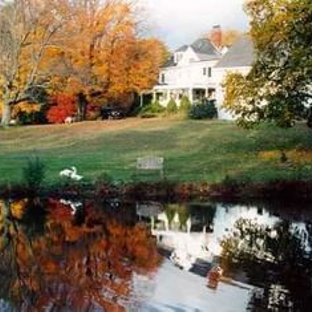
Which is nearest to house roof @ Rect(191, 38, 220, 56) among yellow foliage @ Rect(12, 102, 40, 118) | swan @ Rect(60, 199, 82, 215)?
yellow foliage @ Rect(12, 102, 40, 118)

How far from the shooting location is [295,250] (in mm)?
15977

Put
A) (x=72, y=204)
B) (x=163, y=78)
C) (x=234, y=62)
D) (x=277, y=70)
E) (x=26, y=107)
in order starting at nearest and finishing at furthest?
(x=72, y=204) < (x=277, y=70) < (x=26, y=107) < (x=234, y=62) < (x=163, y=78)

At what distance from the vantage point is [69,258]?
15297 millimetres

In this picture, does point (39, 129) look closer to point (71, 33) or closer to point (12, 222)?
point (71, 33)

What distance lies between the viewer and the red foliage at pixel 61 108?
62.5 meters

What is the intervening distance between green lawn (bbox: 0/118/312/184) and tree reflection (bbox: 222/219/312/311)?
262 inches

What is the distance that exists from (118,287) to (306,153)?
1945 centimetres

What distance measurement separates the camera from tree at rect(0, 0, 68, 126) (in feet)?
176

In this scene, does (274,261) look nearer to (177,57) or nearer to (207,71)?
(207,71)

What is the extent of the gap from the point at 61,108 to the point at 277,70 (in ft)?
122

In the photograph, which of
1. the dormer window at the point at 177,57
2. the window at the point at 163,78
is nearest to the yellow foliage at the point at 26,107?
the window at the point at 163,78

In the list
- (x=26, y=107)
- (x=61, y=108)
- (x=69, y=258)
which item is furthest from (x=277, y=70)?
(x=61, y=108)

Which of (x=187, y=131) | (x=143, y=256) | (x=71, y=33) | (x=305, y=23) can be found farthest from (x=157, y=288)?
(x=71, y=33)

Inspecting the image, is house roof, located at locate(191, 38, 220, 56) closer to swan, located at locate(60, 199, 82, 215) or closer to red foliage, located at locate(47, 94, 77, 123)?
red foliage, located at locate(47, 94, 77, 123)
